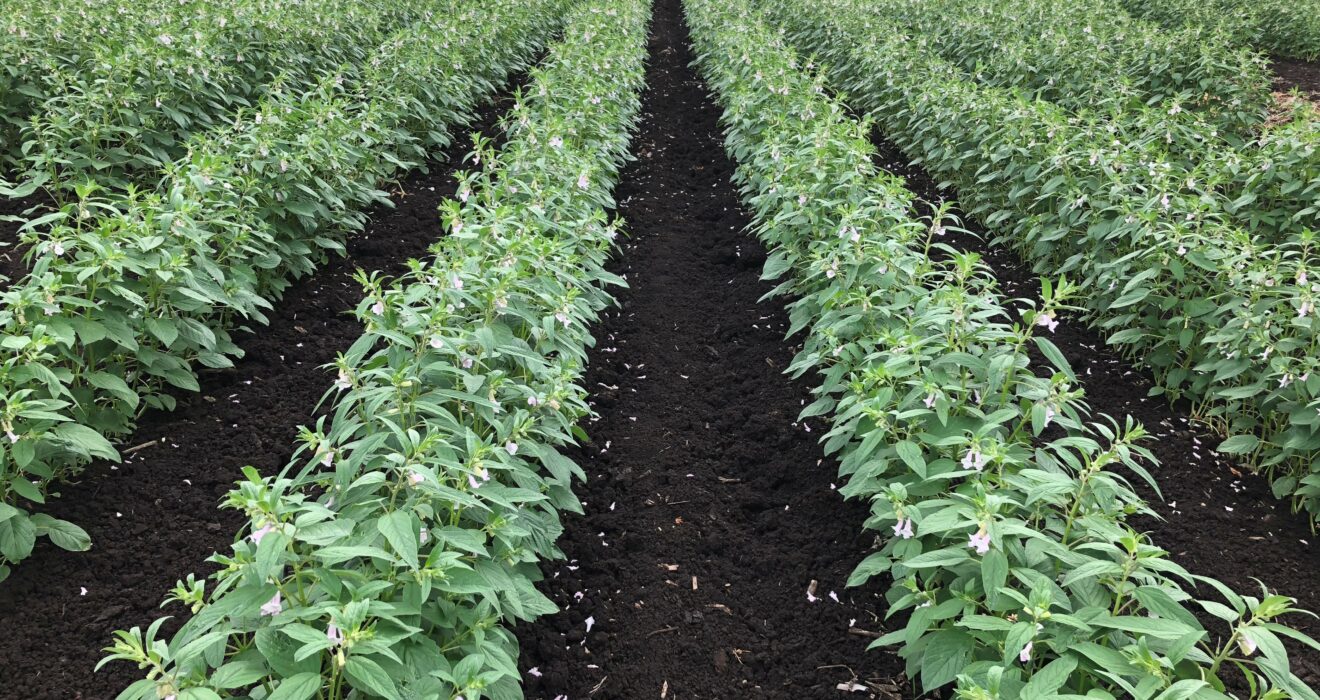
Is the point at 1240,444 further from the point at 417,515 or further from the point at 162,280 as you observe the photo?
the point at 162,280

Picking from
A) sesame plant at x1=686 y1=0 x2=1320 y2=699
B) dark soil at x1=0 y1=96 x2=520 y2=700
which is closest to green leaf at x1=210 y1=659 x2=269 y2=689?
dark soil at x1=0 y1=96 x2=520 y2=700

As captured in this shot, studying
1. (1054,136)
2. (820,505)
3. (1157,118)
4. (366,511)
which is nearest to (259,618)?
(366,511)

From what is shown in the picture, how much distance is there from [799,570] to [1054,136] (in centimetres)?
377

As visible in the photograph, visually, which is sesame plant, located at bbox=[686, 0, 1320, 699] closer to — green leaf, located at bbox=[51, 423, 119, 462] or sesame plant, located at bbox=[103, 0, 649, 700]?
sesame plant, located at bbox=[103, 0, 649, 700]

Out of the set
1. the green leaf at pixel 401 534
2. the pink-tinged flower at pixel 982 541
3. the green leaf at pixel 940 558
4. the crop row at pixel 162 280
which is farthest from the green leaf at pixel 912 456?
the crop row at pixel 162 280

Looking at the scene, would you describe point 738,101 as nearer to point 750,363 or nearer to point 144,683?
point 750,363

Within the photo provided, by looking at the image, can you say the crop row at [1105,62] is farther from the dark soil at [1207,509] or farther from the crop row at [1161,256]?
the dark soil at [1207,509]

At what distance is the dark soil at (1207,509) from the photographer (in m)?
2.96

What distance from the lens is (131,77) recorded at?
5.31 m

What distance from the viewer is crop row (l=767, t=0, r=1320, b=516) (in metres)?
3.39

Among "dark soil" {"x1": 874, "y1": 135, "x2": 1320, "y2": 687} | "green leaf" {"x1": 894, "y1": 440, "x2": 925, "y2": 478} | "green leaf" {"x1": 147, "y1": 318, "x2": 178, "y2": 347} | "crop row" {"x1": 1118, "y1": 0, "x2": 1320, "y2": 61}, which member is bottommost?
"dark soil" {"x1": 874, "y1": 135, "x2": 1320, "y2": 687}

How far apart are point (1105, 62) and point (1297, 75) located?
15.5 feet

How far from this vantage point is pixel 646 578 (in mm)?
2977

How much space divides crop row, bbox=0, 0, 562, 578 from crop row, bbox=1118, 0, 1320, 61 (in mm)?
11246
